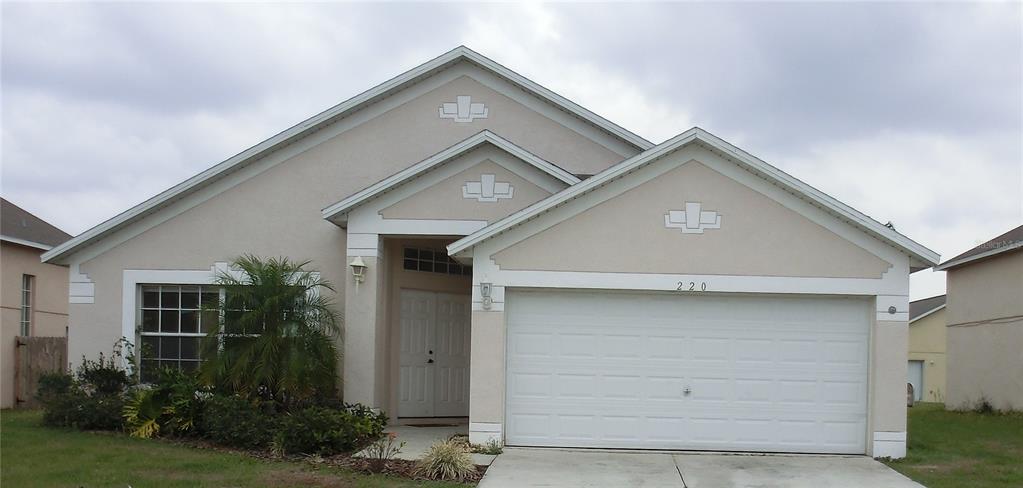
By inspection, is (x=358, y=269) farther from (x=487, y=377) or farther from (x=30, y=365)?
(x=30, y=365)

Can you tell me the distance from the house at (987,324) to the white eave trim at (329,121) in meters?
10.1

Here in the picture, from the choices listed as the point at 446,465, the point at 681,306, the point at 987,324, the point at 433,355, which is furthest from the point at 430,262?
the point at 987,324

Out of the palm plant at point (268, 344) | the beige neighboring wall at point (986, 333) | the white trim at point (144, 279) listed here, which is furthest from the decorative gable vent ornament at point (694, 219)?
the beige neighboring wall at point (986, 333)

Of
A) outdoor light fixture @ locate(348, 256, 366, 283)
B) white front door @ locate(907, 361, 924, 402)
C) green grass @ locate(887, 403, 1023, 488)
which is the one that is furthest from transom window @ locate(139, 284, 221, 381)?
white front door @ locate(907, 361, 924, 402)

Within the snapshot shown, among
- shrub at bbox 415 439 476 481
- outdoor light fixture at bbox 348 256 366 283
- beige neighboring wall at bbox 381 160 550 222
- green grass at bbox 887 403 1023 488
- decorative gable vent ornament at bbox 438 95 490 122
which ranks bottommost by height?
green grass at bbox 887 403 1023 488

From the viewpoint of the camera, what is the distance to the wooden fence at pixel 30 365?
19.4m

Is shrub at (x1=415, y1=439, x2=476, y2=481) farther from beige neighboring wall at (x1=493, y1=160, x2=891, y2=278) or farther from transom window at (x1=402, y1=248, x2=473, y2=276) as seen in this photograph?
transom window at (x1=402, y1=248, x2=473, y2=276)

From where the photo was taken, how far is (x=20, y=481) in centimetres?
1036

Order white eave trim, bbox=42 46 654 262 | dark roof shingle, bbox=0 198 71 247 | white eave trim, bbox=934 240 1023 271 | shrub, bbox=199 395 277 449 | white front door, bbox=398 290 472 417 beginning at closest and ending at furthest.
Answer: shrub, bbox=199 395 277 449 → white eave trim, bbox=42 46 654 262 → white front door, bbox=398 290 472 417 → dark roof shingle, bbox=0 198 71 247 → white eave trim, bbox=934 240 1023 271

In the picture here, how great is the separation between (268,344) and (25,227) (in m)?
10.2

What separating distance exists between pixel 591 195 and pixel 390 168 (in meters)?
4.33

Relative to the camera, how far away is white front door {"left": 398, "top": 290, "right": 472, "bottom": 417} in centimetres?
1625

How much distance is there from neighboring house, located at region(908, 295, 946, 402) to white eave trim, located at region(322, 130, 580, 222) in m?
28.8

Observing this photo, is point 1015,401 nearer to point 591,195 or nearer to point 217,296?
point 591,195
